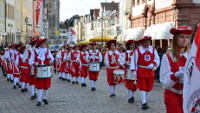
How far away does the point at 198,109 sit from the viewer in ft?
9.57

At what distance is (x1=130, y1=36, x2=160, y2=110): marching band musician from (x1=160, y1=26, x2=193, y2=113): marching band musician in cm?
568

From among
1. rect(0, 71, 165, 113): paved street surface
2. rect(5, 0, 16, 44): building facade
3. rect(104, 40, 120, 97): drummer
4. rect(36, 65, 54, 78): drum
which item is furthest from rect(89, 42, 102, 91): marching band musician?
rect(5, 0, 16, 44): building facade

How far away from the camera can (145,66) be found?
11844 millimetres

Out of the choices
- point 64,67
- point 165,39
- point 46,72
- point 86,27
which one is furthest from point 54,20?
point 46,72

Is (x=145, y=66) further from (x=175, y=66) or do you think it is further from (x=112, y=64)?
(x=175, y=66)

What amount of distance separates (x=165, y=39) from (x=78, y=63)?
17294 millimetres

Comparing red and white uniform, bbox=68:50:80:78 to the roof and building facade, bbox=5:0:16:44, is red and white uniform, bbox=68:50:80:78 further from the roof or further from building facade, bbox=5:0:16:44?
the roof

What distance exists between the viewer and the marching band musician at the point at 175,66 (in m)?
5.90

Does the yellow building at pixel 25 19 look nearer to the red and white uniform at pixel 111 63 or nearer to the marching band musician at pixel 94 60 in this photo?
the marching band musician at pixel 94 60

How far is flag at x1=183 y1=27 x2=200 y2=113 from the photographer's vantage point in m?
2.83

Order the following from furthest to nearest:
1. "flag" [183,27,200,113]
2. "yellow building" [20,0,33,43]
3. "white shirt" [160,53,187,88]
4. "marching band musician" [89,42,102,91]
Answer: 1. "yellow building" [20,0,33,43]
2. "marching band musician" [89,42,102,91]
3. "white shirt" [160,53,187,88]
4. "flag" [183,27,200,113]

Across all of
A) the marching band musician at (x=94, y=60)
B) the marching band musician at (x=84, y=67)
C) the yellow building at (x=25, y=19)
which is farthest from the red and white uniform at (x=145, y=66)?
the yellow building at (x=25, y=19)

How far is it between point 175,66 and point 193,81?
124 inches

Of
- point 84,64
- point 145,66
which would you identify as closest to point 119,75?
point 145,66
